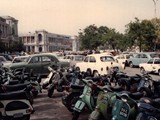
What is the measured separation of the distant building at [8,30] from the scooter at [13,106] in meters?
92.0

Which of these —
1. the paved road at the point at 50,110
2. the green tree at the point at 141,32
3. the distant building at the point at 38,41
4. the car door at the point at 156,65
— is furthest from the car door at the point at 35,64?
the distant building at the point at 38,41

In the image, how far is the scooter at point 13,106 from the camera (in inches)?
248

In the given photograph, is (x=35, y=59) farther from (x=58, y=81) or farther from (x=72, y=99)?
(x=72, y=99)

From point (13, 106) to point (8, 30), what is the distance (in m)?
108

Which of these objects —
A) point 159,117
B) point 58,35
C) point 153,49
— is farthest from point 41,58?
point 58,35

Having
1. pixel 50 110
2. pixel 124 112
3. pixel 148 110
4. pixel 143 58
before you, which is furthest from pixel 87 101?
pixel 143 58

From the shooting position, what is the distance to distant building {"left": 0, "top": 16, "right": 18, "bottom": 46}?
101438 millimetres

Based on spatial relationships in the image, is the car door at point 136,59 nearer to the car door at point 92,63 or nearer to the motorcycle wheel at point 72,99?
the car door at point 92,63

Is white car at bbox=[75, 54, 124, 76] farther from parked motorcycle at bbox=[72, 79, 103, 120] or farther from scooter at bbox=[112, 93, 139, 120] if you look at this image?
scooter at bbox=[112, 93, 139, 120]

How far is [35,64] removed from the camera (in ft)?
56.1

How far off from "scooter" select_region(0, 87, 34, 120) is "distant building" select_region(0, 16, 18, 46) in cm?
9204

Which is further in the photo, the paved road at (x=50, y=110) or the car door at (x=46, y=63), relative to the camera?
the car door at (x=46, y=63)

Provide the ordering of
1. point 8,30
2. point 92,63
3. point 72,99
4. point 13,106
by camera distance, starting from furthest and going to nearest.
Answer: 1. point 8,30
2. point 92,63
3. point 72,99
4. point 13,106

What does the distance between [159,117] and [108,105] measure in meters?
1.57
